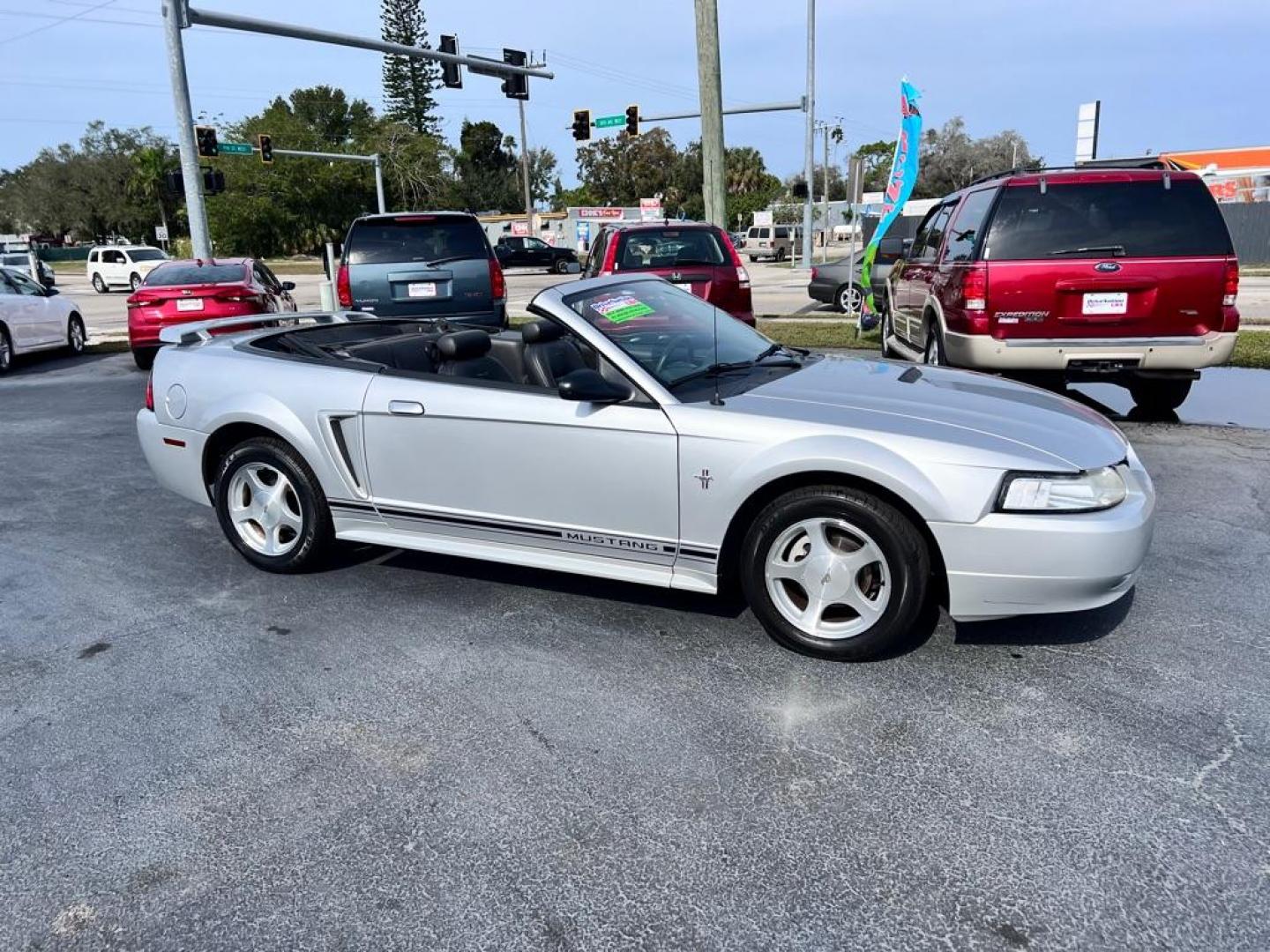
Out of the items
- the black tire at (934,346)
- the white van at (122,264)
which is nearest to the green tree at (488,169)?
the white van at (122,264)

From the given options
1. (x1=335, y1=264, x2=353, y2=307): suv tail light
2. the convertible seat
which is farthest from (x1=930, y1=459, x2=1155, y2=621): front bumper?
(x1=335, y1=264, x2=353, y2=307): suv tail light

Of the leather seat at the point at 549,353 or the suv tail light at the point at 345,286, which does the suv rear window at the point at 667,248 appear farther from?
the leather seat at the point at 549,353

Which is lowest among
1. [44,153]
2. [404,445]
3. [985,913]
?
[985,913]

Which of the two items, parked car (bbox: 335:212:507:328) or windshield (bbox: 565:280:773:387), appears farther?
parked car (bbox: 335:212:507:328)

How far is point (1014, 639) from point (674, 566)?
4.46 ft

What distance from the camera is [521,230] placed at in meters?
60.3

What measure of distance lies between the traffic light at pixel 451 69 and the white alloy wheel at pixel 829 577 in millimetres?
22245

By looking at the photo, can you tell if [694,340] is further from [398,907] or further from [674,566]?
[398,907]

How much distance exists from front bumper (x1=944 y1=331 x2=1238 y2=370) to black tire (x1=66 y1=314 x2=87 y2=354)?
13.7 m

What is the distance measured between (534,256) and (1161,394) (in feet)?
119

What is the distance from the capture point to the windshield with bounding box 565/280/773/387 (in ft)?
13.4

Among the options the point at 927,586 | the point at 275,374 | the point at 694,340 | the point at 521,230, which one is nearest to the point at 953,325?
the point at 694,340

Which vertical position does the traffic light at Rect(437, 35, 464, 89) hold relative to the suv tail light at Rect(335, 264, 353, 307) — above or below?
above

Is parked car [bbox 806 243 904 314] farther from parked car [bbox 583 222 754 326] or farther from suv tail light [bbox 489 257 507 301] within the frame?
suv tail light [bbox 489 257 507 301]
